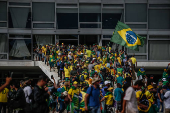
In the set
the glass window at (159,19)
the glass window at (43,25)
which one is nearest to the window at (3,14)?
the glass window at (43,25)

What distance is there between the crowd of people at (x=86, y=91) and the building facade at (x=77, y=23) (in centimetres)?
675

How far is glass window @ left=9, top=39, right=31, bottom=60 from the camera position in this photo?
34500mm

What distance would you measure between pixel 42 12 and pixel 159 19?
10.3m

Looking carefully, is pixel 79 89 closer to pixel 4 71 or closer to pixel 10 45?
pixel 10 45

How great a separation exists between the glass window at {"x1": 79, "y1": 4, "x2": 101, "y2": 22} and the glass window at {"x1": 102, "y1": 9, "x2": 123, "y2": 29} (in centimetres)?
53

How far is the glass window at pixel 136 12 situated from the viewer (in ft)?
115

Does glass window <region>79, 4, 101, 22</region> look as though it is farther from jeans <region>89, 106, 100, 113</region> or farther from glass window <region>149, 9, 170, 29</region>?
jeans <region>89, 106, 100, 113</region>

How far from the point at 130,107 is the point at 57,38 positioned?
2550 cm

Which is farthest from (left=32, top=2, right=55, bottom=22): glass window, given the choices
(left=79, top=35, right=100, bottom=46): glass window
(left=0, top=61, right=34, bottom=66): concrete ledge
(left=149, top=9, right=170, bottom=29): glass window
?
(left=149, top=9, right=170, bottom=29): glass window

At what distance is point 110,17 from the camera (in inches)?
1379

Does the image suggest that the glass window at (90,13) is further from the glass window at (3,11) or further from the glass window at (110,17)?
the glass window at (3,11)

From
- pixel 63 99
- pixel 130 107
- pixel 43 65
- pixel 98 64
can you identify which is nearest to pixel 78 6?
pixel 43 65

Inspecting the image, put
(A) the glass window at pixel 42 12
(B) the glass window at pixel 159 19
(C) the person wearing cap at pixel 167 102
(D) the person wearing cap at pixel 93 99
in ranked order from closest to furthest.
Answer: (D) the person wearing cap at pixel 93 99 < (C) the person wearing cap at pixel 167 102 < (A) the glass window at pixel 42 12 < (B) the glass window at pixel 159 19

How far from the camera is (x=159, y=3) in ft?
115
